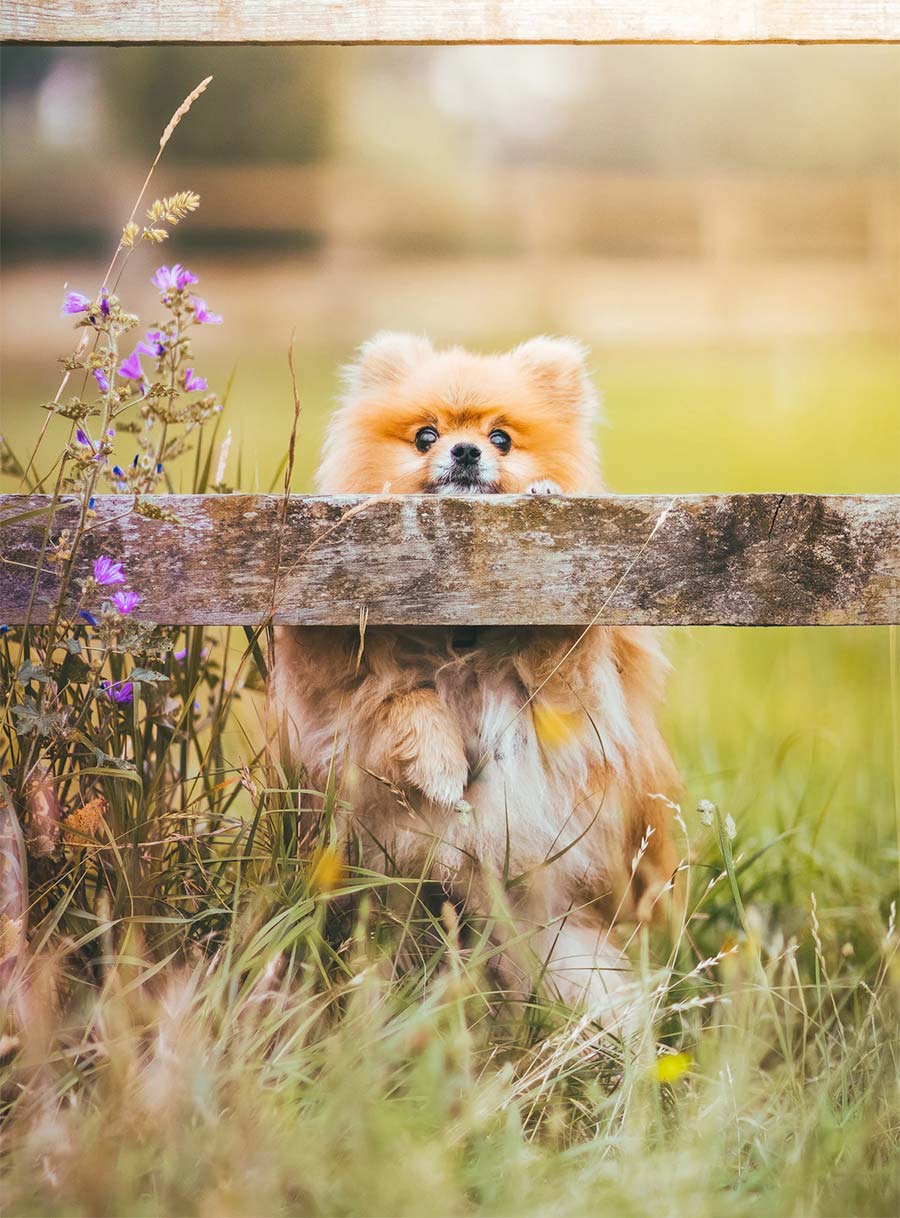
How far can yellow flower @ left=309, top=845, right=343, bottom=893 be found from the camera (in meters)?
1.80

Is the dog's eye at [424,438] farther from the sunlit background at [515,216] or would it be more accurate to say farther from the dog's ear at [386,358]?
the sunlit background at [515,216]

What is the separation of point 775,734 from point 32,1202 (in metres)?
2.64

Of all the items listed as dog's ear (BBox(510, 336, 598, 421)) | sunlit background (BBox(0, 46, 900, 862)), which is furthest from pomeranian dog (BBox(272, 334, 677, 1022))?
sunlit background (BBox(0, 46, 900, 862))

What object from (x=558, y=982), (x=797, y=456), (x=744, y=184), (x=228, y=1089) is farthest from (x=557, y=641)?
(x=744, y=184)

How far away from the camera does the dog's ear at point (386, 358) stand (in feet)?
8.66

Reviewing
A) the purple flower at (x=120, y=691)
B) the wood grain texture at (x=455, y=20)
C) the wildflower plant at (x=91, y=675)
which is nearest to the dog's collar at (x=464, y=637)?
the wildflower plant at (x=91, y=675)

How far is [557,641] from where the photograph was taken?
2.15 metres

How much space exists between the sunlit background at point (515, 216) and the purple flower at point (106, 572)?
19.1 ft

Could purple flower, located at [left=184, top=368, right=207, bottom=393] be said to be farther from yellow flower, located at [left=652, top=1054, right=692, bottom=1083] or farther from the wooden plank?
yellow flower, located at [left=652, top=1054, right=692, bottom=1083]

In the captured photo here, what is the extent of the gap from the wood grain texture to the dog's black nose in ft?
2.77

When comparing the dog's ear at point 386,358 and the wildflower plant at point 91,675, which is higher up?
the dog's ear at point 386,358

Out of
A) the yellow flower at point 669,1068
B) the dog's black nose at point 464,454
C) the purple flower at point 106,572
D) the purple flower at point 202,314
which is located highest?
the purple flower at point 202,314

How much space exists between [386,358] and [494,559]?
3.16ft

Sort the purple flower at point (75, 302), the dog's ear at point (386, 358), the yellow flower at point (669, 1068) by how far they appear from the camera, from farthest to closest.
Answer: the dog's ear at point (386, 358) < the purple flower at point (75, 302) < the yellow flower at point (669, 1068)
